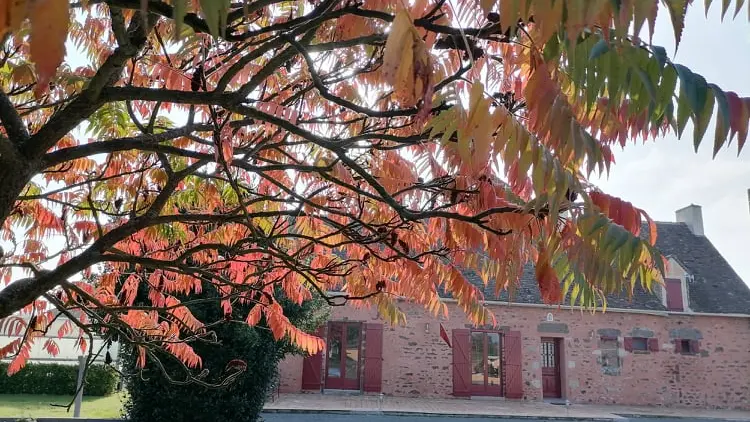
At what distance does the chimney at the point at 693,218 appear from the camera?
2467cm

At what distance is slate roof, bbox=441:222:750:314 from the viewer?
20266 mm

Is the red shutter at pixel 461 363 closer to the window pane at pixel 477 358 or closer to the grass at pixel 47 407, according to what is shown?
the window pane at pixel 477 358

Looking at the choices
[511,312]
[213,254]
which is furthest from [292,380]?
[213,254]

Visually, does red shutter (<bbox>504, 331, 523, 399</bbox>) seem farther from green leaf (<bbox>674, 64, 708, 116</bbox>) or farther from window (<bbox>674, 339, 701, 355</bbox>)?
green leaf (<bbox>674, 64, 708, 116</bbox>)

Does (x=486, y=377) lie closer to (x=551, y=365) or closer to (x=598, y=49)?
(x=551, y=365)

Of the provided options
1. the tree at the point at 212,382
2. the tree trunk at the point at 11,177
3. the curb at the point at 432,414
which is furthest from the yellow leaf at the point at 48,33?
the curb at the point at 432,414

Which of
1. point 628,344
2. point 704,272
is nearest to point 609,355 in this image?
point 628,344

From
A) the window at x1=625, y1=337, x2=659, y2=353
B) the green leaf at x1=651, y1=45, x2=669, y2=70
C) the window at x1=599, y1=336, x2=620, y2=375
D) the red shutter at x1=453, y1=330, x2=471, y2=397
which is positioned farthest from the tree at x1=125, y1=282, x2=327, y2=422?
the window at x1=625, y1=337, x2=659, y2=353

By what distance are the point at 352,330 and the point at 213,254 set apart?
14.6 m

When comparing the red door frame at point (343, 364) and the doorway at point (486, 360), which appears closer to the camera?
the red door frame at point (343, 364)

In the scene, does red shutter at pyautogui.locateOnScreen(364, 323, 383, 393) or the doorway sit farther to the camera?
the doorway

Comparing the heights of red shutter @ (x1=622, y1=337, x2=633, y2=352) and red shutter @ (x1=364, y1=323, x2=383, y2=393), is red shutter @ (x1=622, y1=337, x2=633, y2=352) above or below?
above

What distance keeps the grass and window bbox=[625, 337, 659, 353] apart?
54.2 feet

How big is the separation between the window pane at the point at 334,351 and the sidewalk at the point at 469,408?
38.3 inches
